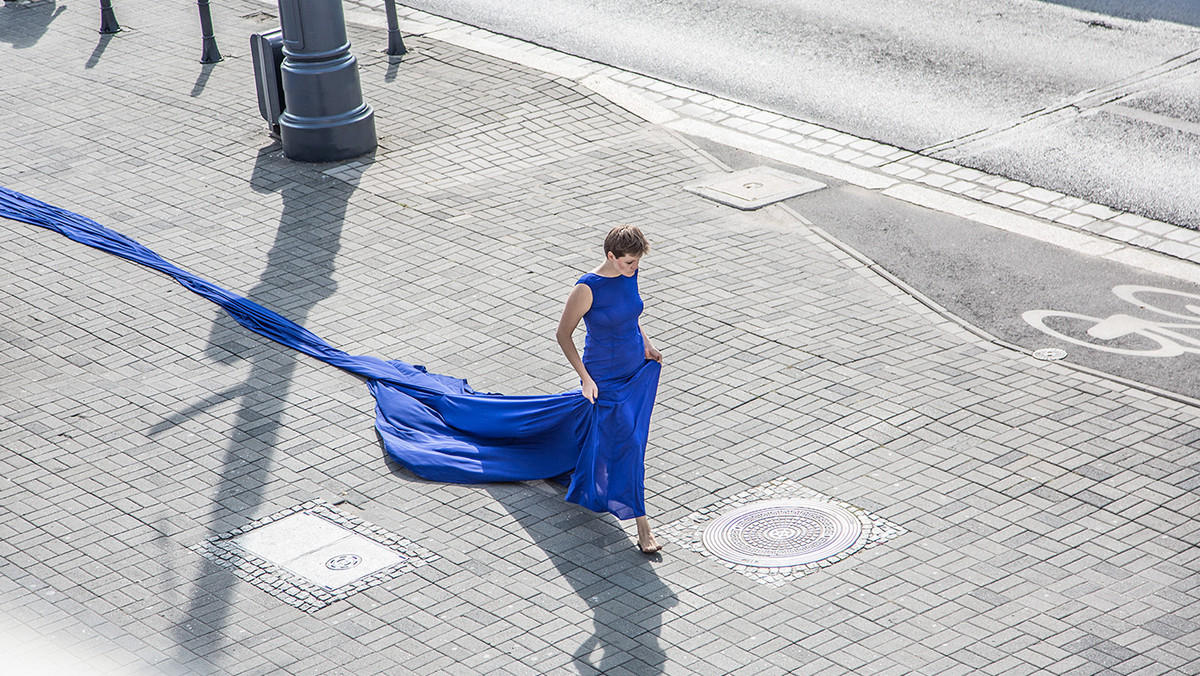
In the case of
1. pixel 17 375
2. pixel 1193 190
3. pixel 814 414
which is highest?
pixel 1193 190

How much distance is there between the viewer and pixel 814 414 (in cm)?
820

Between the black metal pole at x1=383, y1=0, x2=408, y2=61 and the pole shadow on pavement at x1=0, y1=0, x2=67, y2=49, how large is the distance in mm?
4244

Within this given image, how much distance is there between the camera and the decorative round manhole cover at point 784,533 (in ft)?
22.7

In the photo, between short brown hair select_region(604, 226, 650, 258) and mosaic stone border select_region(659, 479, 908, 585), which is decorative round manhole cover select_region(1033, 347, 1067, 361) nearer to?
mosaic stone border select_region(659, 479, 908, 585)

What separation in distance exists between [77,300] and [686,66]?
739cm

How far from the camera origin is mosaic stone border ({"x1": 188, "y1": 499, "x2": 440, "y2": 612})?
6.65 m

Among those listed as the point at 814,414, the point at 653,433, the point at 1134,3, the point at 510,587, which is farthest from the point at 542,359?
the point at 1134,3

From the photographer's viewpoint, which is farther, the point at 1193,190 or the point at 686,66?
the point at 686,66

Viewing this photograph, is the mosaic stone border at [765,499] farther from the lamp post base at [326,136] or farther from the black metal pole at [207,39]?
the black metal pole at [207,39]

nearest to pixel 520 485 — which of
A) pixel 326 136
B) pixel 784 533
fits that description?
pixel 784 533

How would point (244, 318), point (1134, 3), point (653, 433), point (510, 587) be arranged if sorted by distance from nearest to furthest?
point (510, 587)
point (653, 433)
point (244, 318)
point (1134, 3)

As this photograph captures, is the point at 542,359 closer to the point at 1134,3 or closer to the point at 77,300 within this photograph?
the point at 77,300

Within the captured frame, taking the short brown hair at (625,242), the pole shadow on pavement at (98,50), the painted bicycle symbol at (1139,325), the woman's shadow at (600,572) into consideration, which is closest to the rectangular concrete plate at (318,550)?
the woman's shadow at (600,572)

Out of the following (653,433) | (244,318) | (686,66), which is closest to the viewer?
(653,433)
